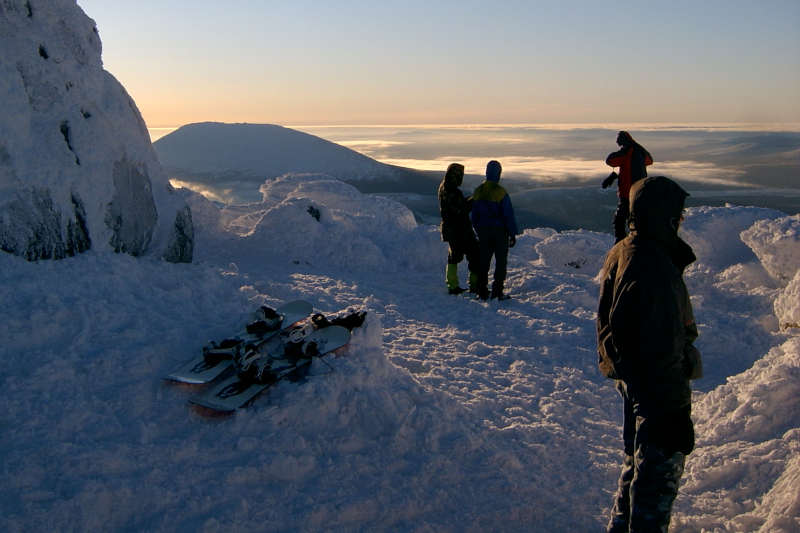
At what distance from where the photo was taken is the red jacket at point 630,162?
8.88m

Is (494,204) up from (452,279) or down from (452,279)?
up

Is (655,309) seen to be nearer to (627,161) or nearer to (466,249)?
(466,249)

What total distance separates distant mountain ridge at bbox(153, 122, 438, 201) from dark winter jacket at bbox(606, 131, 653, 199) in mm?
32738

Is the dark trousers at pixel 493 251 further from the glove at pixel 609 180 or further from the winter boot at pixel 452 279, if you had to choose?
the glove at pixel 609 180

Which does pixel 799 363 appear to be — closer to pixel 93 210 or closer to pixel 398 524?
pixel 398 524

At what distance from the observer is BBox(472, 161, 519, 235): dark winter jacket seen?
8.79m

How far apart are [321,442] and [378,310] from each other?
4.58 m

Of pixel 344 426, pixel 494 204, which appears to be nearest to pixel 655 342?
pixel 344 426

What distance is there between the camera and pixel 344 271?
11.9 metres

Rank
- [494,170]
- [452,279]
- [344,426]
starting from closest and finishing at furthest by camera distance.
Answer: [344,426] → [494,170] → [452,279]

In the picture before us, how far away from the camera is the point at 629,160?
29.2 ft

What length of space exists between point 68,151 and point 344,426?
5412 mm

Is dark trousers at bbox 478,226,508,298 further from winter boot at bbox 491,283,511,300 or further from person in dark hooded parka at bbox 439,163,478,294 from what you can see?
person in dark hooded parka at bbox 439,163,478,294

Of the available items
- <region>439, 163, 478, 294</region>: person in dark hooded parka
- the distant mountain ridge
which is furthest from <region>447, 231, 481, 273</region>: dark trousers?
the distant mountain ridge
